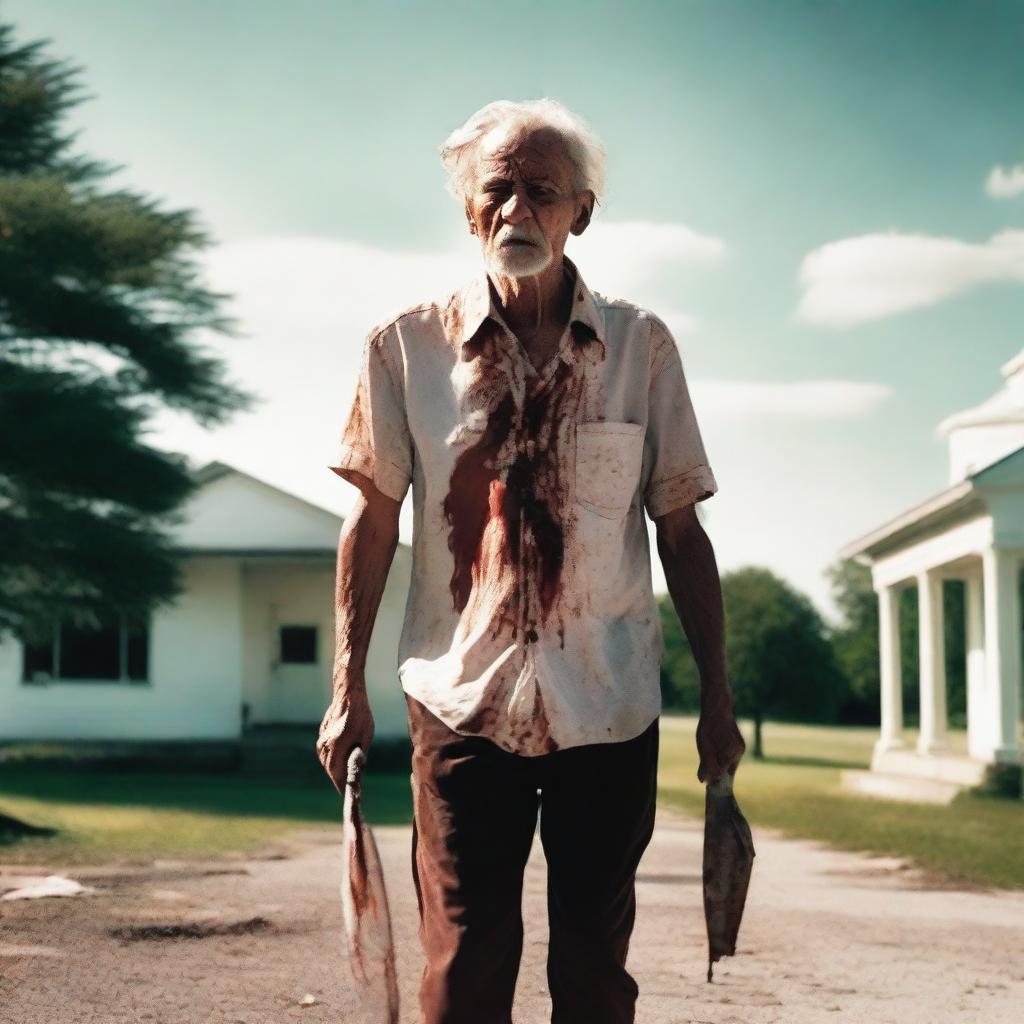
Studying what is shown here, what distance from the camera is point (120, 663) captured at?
27.8 m

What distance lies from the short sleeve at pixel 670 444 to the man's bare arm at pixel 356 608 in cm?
50

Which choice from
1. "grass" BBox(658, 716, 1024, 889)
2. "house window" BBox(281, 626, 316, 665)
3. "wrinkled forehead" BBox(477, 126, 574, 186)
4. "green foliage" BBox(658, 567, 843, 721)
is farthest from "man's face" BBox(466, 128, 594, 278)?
"green foliage" BBox(658, 567, 843, 721)

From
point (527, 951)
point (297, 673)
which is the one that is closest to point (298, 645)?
point (297, 673)

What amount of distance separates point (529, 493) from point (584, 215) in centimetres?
59

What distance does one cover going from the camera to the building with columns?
20844 millimetres

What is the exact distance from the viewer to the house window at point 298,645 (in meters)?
28.6

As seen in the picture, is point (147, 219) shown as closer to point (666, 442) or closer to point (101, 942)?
point (101, 942)

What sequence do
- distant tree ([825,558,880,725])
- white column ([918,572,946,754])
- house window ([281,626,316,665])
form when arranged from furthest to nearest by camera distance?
1. distant tree ([825,558,880,725])
2. house window ([281,626,316,665])
3. white column ([918,572,946,754])

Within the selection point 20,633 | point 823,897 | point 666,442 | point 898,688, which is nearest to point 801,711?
point 898,688

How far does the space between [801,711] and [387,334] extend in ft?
99.9

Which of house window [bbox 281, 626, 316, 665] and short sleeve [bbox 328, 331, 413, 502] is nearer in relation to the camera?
short sleeve [bbox 328, 331, 413, 502]

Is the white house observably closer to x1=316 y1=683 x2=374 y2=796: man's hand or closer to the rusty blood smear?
x1=316 y1=683 x2=374 y2=796: man's hand

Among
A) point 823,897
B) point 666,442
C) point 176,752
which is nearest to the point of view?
point 666,442

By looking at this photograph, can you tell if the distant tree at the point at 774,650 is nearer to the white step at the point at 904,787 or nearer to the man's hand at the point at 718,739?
the white step at the point at 904,787
